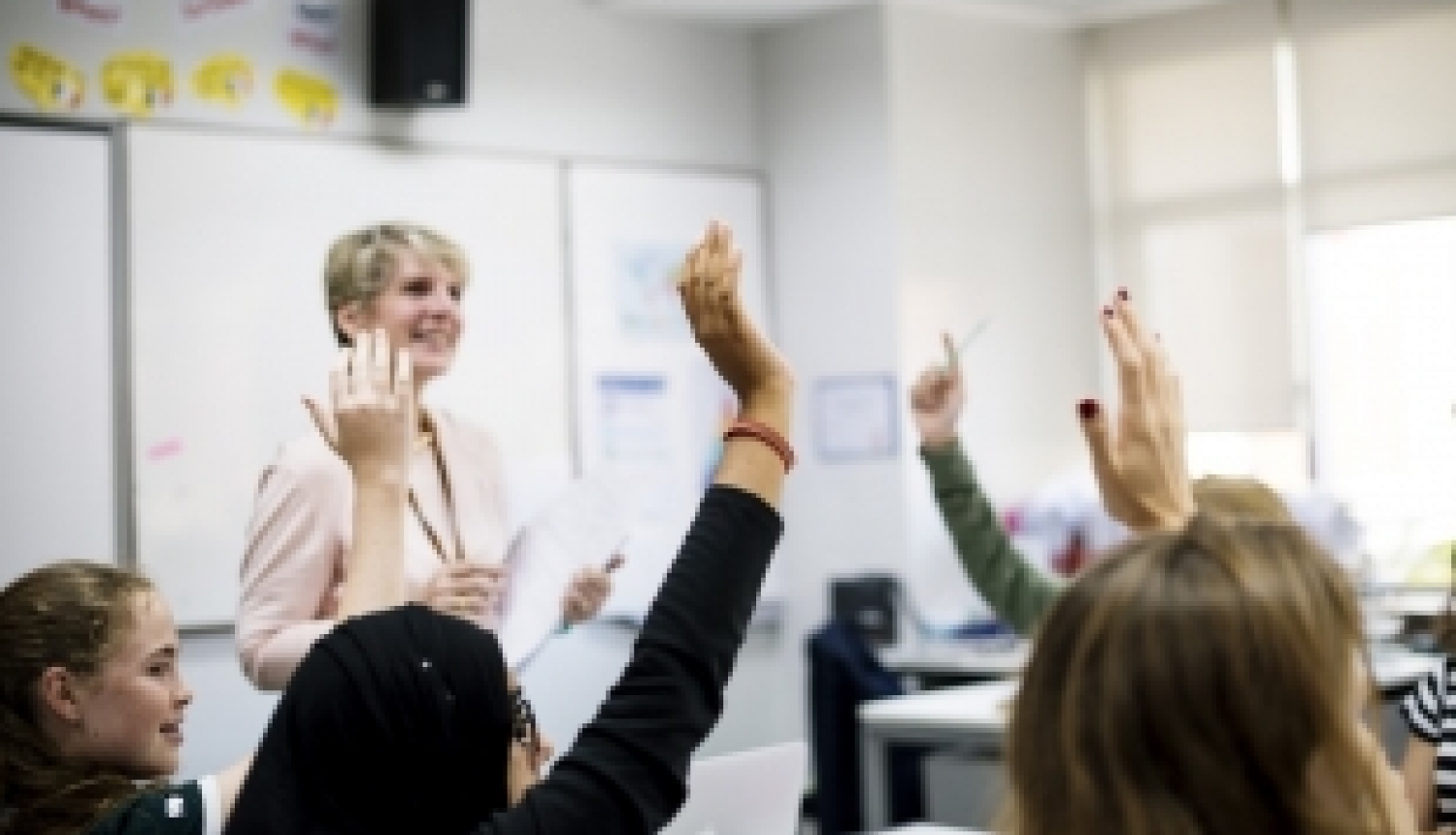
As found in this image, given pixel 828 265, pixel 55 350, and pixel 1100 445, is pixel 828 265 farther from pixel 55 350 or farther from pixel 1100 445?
pixel 1100 445

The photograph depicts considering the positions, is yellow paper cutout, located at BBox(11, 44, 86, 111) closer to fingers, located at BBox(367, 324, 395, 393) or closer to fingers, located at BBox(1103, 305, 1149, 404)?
fingers, located at BBox(367, 324, 395, 393)

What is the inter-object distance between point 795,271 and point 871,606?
1.11 meters

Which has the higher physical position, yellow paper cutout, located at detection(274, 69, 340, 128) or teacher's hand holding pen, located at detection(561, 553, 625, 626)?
yellow paper cutout, located at detection(274, 69, 340, 128)

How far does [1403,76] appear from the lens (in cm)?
555

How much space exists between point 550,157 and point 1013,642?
1925 mm

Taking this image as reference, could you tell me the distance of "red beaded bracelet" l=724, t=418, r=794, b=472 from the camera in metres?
1.19

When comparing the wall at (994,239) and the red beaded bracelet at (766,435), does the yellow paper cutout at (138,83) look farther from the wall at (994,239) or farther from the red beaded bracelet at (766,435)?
the red beaded bracelet at (766,435)

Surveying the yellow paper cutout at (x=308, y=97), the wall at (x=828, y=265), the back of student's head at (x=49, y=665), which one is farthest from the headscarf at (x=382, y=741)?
the wall at (x=828, y=265)

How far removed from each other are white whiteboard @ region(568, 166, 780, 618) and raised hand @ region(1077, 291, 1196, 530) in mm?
3818

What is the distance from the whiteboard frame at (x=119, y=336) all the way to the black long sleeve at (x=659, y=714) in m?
3.63

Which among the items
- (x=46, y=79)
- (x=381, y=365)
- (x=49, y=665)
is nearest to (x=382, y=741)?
(x=381, y=365)

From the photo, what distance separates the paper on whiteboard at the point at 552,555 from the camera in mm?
2652

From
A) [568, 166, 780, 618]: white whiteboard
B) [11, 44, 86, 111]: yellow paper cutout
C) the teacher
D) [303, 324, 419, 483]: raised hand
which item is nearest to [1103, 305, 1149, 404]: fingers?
[303, 324, 419, 483]: raised hand

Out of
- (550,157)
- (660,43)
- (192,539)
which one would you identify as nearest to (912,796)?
(192,539)
